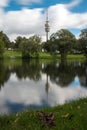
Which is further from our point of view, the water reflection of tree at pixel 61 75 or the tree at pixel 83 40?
the tree at pixel 83 40

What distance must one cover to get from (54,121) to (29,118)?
929 millimetres

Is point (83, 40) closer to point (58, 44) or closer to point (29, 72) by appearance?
point (58, 44)

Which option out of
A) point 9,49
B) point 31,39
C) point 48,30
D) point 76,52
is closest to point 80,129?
point 31,39

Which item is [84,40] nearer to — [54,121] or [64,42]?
[64,42]

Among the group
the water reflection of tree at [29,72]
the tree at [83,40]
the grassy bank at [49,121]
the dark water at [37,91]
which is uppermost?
the tree at [83,40]

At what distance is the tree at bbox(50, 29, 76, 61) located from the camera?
371 ft

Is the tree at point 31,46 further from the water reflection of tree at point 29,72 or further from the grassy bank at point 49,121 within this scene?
the grassy bank at point 49,121

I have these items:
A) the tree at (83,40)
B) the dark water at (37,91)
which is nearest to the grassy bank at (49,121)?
the dark water at (37,91)

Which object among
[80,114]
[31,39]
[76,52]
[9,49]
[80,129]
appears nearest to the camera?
[80,129]

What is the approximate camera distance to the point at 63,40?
374 ft

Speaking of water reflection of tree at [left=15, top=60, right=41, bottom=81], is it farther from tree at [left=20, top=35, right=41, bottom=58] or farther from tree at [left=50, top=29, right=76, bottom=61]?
tree at [left=50, top=29, right=76, bottom=61]

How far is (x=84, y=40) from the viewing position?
399ft

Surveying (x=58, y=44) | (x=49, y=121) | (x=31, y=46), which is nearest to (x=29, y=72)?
(x=49, y=121)

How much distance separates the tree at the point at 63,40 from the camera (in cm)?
11319
